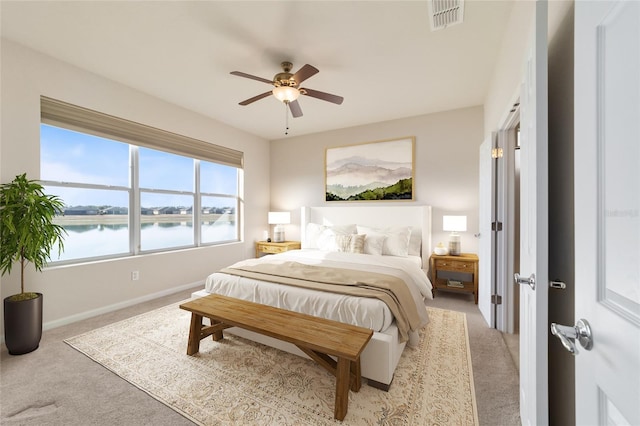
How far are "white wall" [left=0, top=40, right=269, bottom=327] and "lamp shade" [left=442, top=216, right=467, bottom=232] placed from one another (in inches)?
143

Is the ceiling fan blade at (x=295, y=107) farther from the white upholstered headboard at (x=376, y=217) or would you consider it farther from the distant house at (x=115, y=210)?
the distant house at (x=115, y=210)

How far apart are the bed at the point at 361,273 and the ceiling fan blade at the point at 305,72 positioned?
1.81 meters

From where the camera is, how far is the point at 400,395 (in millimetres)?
1647

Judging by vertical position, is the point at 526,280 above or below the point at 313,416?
above

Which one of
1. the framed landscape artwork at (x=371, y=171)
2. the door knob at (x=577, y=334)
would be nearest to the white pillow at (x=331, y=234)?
the framed landscape artwork at (x=371, y=171)

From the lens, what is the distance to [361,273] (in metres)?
2.40

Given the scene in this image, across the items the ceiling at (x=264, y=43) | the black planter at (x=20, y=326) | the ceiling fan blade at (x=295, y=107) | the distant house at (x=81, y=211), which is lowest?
the black planter at (x=20, y=326)

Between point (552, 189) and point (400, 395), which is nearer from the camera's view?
point (552, 189)

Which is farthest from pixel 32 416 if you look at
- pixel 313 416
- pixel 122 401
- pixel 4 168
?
pixel 4 168

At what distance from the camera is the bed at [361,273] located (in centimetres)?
181

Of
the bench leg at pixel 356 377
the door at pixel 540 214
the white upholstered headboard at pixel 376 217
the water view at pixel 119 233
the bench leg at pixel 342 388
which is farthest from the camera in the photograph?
the white upholstered headboard at pixel 376 217

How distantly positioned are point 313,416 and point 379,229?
2814mm

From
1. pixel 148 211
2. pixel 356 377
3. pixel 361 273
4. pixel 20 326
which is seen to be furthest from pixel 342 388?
pixel 148 211

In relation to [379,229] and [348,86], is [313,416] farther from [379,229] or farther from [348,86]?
[348,86]
